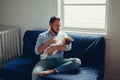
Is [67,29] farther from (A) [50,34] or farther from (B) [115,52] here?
(B) [115,52]

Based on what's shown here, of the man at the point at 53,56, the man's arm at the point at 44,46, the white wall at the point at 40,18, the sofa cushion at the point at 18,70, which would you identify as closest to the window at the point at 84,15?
the white wall at the point at 40,18

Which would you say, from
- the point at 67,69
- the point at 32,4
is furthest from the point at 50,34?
the point at 32,4

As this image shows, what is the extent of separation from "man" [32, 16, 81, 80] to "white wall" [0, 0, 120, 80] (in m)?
0.61

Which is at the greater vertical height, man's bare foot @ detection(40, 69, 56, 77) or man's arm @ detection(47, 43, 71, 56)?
man's arm @ detection(47, 43, 71, 56)

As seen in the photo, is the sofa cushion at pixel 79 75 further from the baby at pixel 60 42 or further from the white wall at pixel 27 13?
the white wall at pixel 27 13

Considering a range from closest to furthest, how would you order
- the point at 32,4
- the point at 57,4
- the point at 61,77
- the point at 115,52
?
the point at 61,77
the point at 115,52
the point at 57,4
the point at 32,4

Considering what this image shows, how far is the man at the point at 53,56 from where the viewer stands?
2.76 meters

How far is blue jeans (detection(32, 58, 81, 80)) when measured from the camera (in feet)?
8.94

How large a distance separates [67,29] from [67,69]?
92cm

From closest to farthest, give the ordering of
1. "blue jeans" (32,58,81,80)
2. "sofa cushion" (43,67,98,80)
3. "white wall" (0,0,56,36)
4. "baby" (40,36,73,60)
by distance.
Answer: "sofa cushion" (43,67,98,80) < "blue jeans" (32,58,81,80) < "baby" (40,36,73,60) < "white wall" (0,0,56,36)

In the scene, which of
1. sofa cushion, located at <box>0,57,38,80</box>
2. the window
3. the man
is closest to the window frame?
the window

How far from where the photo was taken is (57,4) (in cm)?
336

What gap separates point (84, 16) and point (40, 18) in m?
0.76

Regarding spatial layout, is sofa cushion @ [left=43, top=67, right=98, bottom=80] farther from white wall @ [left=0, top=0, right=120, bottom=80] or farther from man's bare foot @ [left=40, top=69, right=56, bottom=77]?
white wall @ [left=0, top=0, right=120, bottom=80]
